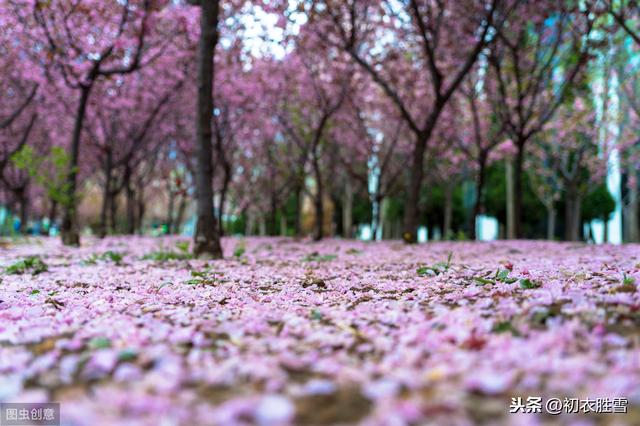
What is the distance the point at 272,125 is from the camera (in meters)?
25.5

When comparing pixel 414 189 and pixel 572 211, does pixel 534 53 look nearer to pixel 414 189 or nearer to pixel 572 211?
pixel 414 189

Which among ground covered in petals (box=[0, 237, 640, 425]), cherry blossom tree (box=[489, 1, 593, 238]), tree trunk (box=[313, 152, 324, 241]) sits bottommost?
ground covered in petals (box=[0, 237, 640, 425])

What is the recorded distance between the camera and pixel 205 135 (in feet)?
32.7

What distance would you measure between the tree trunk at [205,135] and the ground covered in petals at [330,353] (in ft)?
15.0

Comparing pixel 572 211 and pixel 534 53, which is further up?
pixel 534 53

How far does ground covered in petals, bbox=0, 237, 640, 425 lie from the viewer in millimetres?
2152

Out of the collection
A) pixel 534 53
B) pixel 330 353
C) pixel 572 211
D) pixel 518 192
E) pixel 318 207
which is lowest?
pixel 330 353

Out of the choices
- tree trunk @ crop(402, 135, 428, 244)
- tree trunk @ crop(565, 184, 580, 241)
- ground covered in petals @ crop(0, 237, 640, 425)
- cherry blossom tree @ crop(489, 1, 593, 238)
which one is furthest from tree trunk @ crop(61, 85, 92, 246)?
tree trunk @ crop(565, 184, 580, 241)

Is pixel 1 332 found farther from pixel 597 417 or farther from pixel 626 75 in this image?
pixel 626 75

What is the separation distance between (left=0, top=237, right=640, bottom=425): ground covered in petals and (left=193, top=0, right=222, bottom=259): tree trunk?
4.56 metres

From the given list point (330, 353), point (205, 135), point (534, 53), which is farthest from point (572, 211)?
point (330, 353)

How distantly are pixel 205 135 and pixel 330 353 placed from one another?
770cm

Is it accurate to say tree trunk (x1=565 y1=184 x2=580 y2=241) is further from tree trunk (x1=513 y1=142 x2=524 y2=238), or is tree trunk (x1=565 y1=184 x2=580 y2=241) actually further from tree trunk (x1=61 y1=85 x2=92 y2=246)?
tree trunk (x1=61 y1=85 x2=92 y2=246)

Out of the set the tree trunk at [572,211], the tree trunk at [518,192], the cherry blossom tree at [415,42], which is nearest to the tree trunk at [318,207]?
the cherry blossom tree at [415,42]
